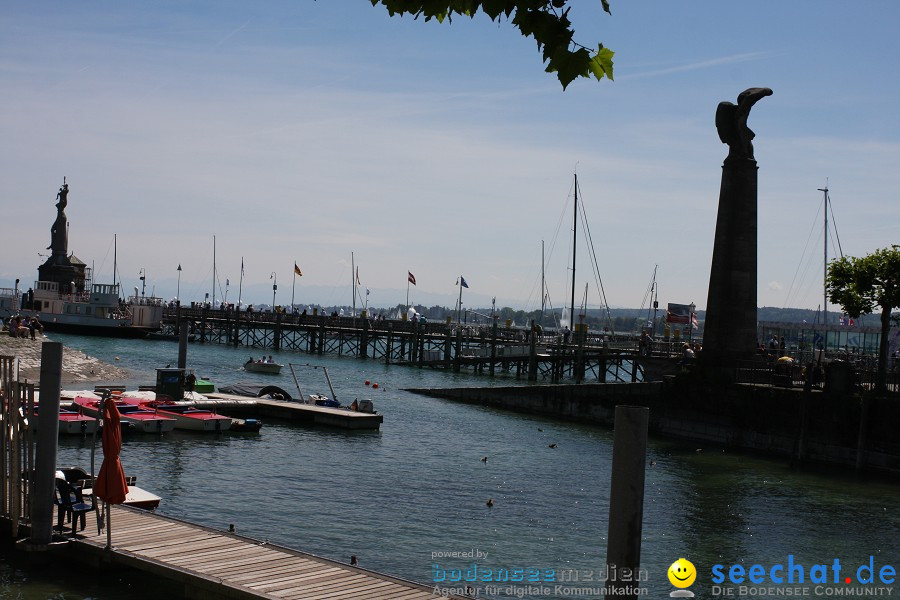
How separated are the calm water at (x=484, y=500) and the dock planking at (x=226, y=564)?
29.7 inches

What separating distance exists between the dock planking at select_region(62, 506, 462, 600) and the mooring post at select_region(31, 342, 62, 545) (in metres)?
0.48

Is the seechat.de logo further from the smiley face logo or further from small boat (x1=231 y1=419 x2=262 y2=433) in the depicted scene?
small boat (x1=231 y1=419 x2=262 y2=433)

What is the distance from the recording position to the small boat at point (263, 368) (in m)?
65.1

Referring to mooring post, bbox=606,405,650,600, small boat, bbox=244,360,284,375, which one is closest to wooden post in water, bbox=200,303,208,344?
small boat, bbox=244,360,284,375

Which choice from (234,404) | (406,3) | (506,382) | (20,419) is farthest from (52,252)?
(406,3)

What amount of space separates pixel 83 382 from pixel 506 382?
28.3 meters

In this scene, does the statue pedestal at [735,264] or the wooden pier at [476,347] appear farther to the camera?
the wooden pier at [476,347]

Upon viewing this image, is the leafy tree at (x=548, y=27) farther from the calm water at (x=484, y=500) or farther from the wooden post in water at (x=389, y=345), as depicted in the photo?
the wooden post in water at (x=389, y=345)

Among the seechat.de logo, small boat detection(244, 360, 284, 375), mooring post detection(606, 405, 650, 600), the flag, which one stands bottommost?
the seechat.de logo

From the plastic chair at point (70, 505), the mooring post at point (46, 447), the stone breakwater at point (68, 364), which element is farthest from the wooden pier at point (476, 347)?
the mooring post at point (46, 447)

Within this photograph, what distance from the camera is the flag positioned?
195ft

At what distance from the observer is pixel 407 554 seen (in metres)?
18.0

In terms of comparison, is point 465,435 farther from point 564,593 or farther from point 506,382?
point 506,382

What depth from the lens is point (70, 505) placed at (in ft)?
47.7
